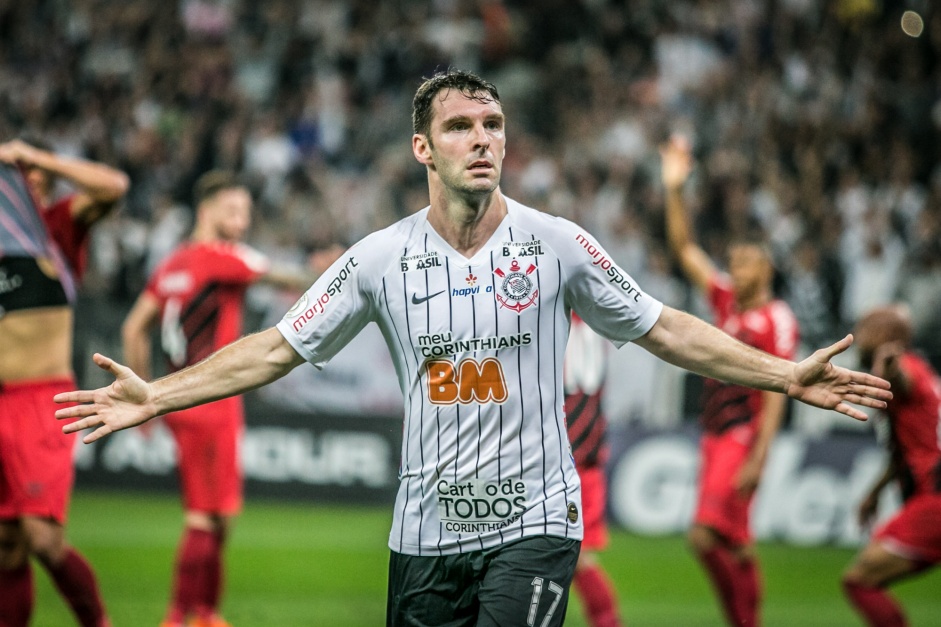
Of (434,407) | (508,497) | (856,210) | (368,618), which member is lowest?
(368,618)

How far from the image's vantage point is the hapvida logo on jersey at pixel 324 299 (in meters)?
4.30

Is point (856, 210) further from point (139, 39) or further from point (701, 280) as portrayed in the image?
point (139, 39)

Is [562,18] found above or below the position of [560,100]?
above

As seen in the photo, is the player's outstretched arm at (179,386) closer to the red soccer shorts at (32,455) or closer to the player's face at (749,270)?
the red soccer shorts at (32,455)

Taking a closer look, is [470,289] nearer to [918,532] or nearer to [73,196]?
[73,196]

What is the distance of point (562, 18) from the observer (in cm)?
1817

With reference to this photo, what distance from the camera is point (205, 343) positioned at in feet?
25.9

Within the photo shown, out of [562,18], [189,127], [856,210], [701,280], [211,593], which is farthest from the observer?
[562,18]

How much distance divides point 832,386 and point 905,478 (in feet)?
10.4

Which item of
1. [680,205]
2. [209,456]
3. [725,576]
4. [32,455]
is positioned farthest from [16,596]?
[680,205]

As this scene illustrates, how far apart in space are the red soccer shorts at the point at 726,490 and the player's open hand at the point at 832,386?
11.9ft

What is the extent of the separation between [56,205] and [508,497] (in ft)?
11.5

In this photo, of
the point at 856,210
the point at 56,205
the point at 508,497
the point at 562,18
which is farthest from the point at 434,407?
the point at 562,18

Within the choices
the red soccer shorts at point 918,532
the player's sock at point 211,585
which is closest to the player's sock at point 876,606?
the red soccer shorts at point 918,532
